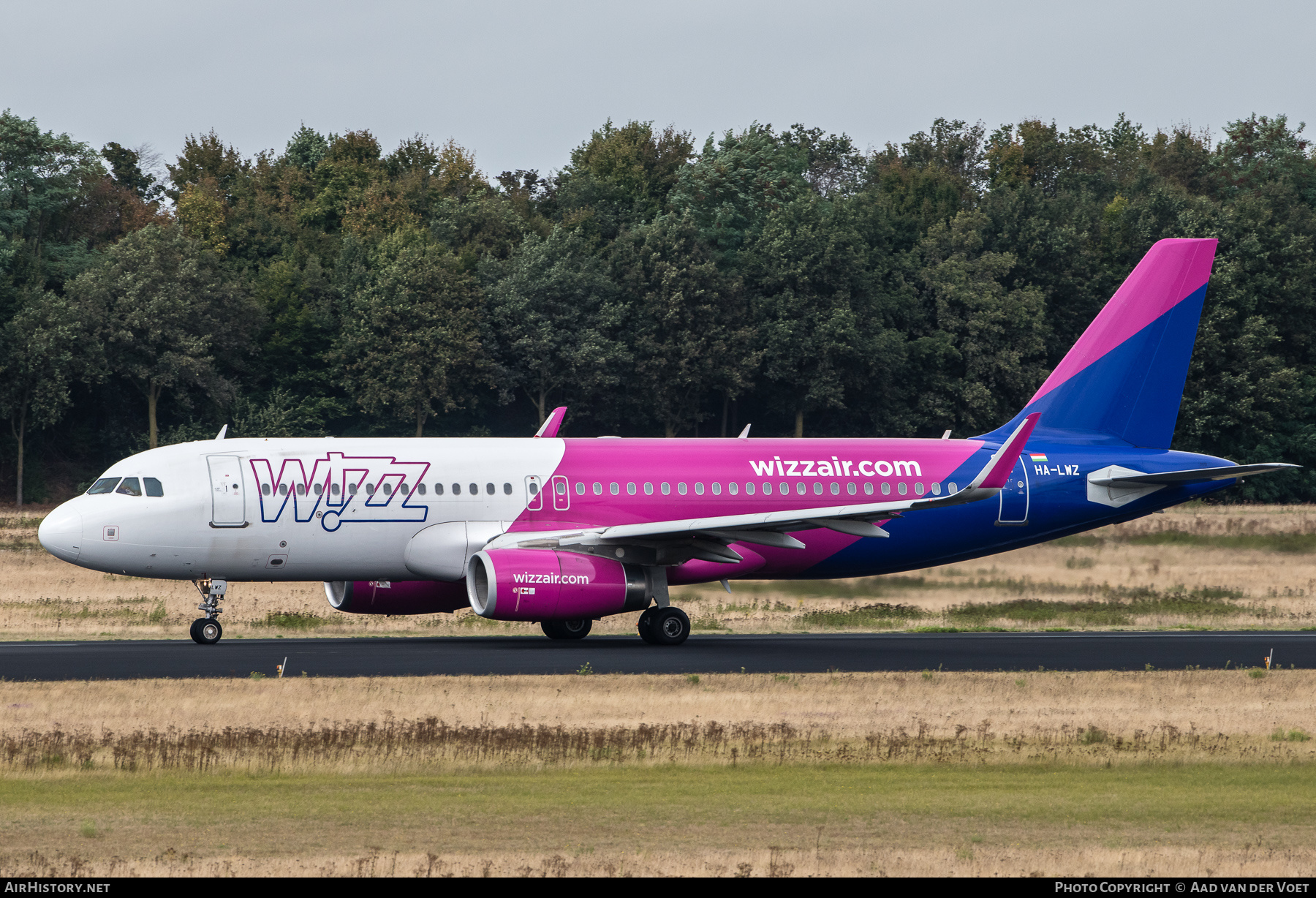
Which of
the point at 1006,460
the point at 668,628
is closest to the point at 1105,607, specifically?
the point at 1006,460

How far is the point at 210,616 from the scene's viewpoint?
31.8 meters

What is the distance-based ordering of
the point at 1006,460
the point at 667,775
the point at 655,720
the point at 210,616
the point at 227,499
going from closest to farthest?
the point at 667,775
the point at 655,720
the point at 1006,460
the point at 227,499
the point at 210,616

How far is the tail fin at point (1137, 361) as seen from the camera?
38406 millimetres

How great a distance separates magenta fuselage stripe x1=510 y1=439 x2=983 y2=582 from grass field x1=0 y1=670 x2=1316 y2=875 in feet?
28.4

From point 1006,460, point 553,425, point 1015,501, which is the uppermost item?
point 553,425

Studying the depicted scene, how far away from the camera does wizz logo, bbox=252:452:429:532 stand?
31.7 meters

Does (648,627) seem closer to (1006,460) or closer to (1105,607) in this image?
(1006,460)

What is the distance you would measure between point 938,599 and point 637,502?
9.80 m

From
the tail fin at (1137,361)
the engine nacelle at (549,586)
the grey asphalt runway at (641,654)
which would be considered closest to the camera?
the grey asphalt runway at (641,654)

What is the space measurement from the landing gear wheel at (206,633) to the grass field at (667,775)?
7101 mm

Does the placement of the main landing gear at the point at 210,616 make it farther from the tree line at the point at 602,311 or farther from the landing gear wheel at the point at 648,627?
the tree line at the point at 602,311

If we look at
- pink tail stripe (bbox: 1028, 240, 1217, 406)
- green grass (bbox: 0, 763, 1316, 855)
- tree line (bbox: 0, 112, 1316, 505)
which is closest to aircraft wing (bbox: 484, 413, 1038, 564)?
pink tail stripe (bbox: 1028, 240, 1217, 406)

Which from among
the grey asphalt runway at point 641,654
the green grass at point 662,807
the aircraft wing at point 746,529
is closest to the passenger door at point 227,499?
the grey asphalt runway at point 641,654

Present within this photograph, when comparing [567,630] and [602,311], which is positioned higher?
[602,311]
